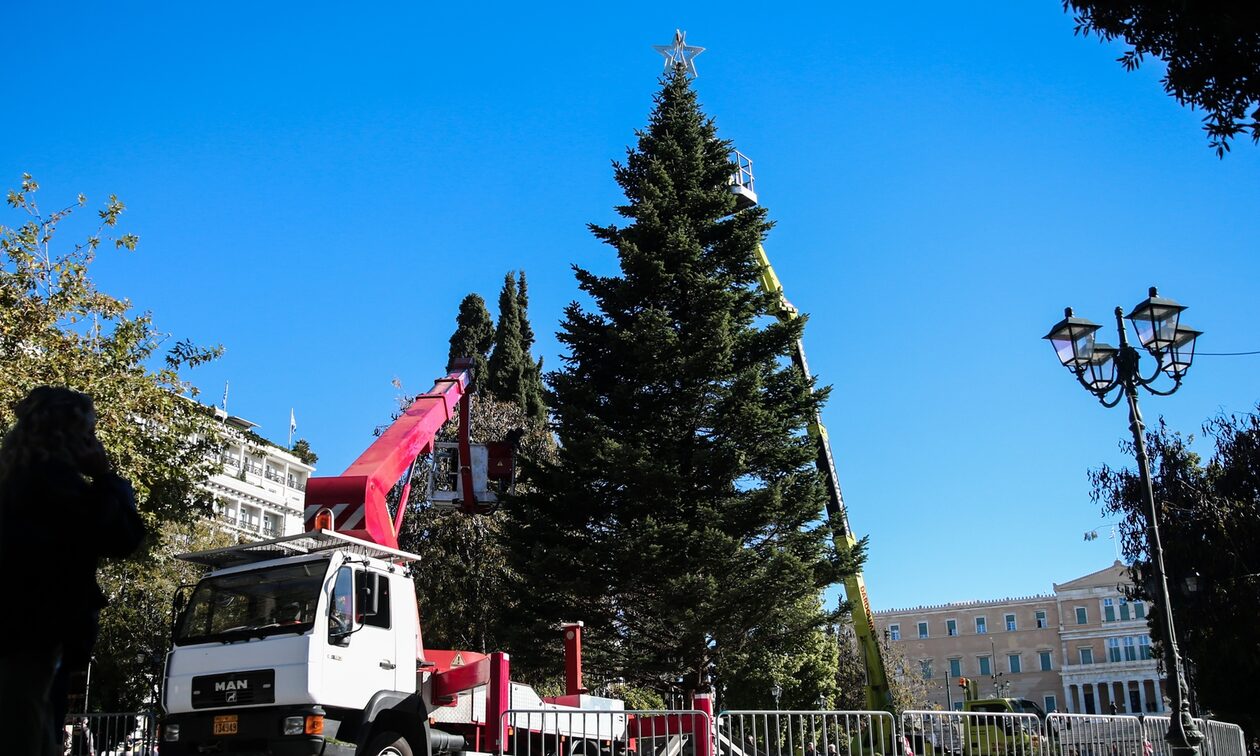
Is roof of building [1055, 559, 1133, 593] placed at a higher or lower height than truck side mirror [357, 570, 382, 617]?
higher

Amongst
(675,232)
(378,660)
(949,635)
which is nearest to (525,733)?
(378,660)

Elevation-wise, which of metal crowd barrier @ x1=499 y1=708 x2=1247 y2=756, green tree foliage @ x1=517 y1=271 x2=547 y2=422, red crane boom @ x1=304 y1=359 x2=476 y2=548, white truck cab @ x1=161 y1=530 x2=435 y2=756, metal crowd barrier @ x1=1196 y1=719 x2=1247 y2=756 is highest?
green tree foliage @ x1=517 y1=271 x2=547 y2=422

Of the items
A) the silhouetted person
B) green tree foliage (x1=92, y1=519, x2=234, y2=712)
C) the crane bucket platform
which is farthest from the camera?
green tree foliage (x1=92, y1=519, x2=234, y2=712)

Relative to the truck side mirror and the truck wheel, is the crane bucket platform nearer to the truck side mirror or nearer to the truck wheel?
the truck side mirror

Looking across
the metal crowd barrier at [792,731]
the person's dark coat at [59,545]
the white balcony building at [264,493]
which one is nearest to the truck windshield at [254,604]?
the metal crowd barrier at [792,731]

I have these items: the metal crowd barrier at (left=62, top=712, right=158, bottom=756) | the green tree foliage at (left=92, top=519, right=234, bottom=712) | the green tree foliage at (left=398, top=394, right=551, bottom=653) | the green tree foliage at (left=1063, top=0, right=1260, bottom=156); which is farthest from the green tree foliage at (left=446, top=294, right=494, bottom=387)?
the green tree foliage at (left=1063, top=0, right=1260, bottom=156)

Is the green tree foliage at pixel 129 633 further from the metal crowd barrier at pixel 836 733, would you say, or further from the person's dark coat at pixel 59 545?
the person's dark coat at pixel 59 545

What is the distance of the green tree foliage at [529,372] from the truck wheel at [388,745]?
88.3ft

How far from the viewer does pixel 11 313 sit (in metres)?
16.6

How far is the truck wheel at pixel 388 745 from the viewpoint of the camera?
33.7 ft

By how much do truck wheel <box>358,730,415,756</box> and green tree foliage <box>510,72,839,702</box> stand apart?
1021cm

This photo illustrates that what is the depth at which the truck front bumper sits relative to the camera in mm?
9578

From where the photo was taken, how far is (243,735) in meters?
9.84

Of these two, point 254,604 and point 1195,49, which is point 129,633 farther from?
point 1195,49
